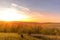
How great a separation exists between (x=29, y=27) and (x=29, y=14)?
0.18 metres

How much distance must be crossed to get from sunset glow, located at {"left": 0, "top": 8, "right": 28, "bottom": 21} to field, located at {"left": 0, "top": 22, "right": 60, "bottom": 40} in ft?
0.23

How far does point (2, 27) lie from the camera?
6.72 ft

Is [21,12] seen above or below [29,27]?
above

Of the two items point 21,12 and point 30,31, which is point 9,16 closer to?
point 21,12

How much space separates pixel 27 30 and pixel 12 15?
0.29 metres

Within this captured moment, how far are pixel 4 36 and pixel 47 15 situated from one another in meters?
0.64

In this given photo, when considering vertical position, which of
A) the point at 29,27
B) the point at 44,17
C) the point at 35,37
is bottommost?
the point at 35,37

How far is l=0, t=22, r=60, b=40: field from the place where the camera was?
6.59 feet

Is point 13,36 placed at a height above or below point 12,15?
below

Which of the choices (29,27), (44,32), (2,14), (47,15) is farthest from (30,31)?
(2,14)

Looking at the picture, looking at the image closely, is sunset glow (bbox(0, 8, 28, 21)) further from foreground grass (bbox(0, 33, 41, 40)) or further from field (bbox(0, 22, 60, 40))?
foreground grass (bbox(0, 33, 41, 40))

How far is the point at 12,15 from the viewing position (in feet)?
6.81

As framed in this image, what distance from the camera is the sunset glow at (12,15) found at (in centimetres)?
206

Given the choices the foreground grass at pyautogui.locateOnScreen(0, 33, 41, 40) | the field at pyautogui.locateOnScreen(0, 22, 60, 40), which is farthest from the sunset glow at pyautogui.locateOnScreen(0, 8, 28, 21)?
the foreground grass at pyautogui.locateOnScreen(0, 33, 41, 40)
